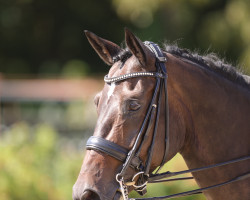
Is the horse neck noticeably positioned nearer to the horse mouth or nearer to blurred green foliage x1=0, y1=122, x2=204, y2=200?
the horse mouth

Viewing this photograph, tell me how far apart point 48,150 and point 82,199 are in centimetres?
480

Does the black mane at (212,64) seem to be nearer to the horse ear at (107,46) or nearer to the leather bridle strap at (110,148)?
the horse ear at (107,46)

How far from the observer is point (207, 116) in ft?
11.6

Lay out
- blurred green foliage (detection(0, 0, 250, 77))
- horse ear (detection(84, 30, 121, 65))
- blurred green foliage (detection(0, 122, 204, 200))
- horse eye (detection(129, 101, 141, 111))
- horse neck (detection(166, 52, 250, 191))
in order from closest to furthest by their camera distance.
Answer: horse eye (detection(129, 101, 141, 111))
horse neck (detection(166, 52, 250, 191))
horse ear (detection(84, 30, 121, 65))
blurred green foliage (detection(0, 122, 204, 200))
blurred green foliage (detection(0, 0, 250, 77))

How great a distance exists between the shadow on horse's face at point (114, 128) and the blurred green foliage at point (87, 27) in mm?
13426

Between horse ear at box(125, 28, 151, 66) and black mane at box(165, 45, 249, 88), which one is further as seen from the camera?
black mane at box(165, 45, 249, 88)

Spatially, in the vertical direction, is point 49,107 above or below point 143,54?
above

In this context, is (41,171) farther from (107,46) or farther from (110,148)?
(110,148)

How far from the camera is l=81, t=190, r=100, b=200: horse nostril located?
123 inches

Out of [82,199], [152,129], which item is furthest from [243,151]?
[82,199]

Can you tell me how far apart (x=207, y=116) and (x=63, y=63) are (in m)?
17.6

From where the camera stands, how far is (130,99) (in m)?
3.27

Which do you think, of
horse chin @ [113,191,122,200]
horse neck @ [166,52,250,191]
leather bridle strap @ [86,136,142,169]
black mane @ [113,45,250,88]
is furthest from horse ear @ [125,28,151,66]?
horse chin @ [113,191,122,200]

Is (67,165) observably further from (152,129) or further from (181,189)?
(152,129)
